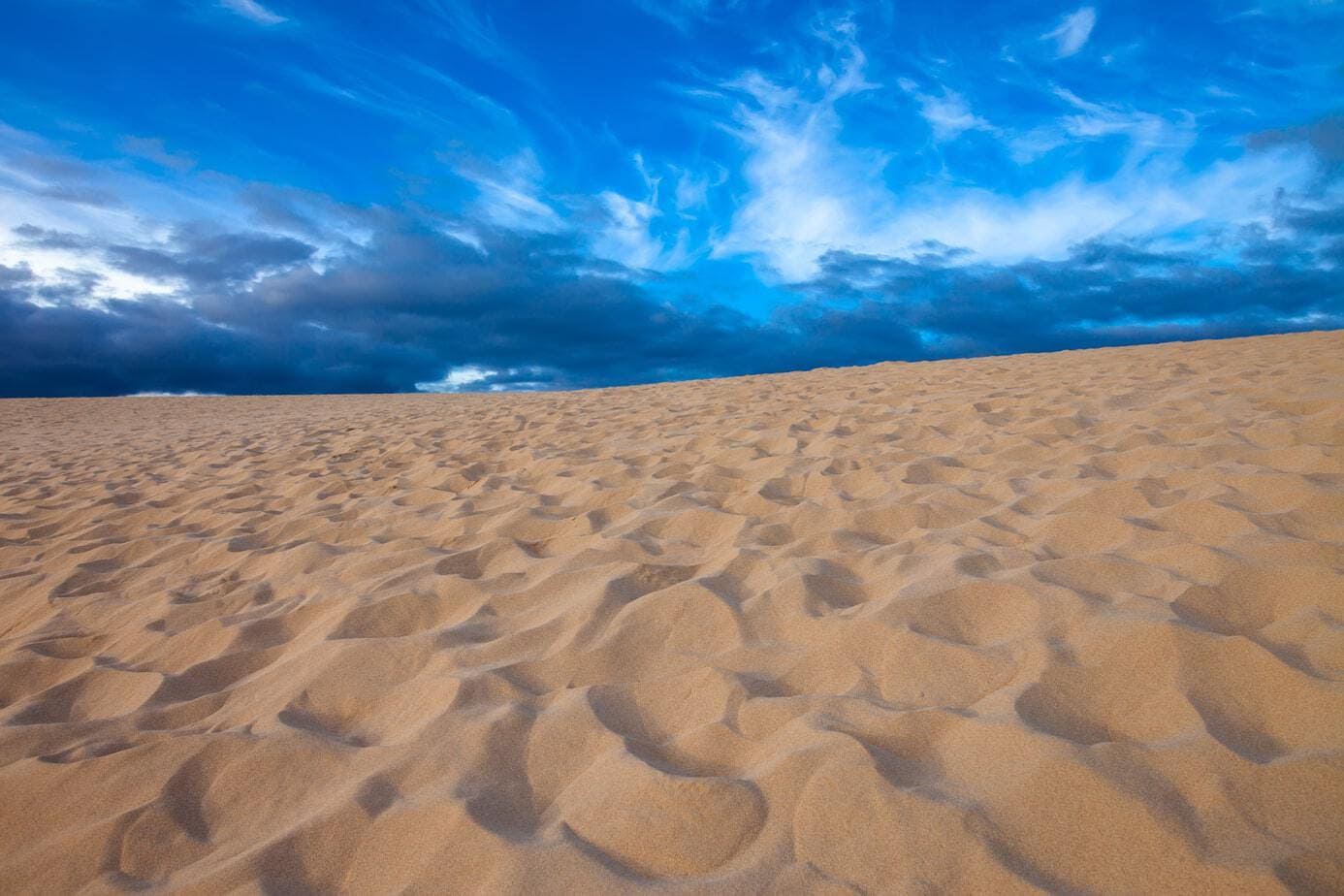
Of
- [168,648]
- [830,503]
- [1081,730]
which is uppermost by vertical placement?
[830,503]

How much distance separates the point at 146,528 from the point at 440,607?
2.79 meters

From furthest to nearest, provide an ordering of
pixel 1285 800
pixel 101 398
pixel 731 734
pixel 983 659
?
pixel 101 398 → pixel 983 659 → pixel 731 734 → pixel 1285 800

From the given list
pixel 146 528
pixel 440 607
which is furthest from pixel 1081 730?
pixel 146 528

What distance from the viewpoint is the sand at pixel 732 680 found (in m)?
1.29

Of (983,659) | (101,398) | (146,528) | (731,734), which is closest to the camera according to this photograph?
(731,734)

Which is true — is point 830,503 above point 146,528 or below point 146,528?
above

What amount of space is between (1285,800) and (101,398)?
72.1 feet

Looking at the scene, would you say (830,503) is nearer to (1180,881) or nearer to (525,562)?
(525,562)

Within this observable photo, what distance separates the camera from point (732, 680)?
1.82 metres

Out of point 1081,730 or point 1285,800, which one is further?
point 1081,730

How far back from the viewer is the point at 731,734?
1627 mm

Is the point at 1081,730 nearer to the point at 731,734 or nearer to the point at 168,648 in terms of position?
the point at 731,734

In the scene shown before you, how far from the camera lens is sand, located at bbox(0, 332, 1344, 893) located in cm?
129

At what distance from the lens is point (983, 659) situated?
178 cm
